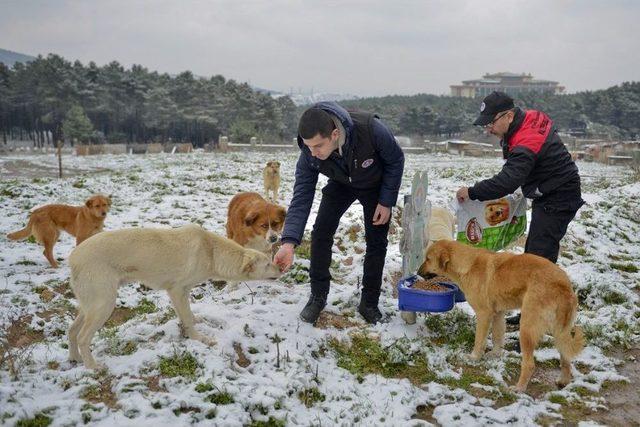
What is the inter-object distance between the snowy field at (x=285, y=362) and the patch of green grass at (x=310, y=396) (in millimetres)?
12

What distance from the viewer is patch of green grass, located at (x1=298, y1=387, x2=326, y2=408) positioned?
3.63 meters

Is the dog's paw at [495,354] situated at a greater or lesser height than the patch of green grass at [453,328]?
lesser

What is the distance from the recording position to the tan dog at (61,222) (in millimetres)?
7301

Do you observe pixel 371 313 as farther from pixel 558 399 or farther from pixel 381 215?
pixel 558 399

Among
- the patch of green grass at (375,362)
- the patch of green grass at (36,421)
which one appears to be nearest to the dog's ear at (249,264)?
the patch of green grass at (375,362)

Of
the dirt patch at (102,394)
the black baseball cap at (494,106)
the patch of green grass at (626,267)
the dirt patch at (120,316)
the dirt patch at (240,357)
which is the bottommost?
the dirt patch at (120,316)

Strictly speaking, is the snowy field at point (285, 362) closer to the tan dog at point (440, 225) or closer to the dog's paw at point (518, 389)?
the dog's paw at point (518, 389)

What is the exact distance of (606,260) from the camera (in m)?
8.10

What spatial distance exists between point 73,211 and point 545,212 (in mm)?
7193

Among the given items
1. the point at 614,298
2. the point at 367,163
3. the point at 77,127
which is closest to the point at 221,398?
the point at 367,163

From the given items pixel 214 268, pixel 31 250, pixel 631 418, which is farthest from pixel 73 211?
pixel 631 418

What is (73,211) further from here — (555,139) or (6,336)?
(555,139)

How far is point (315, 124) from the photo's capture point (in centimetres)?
398

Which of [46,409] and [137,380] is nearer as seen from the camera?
[46,409]
